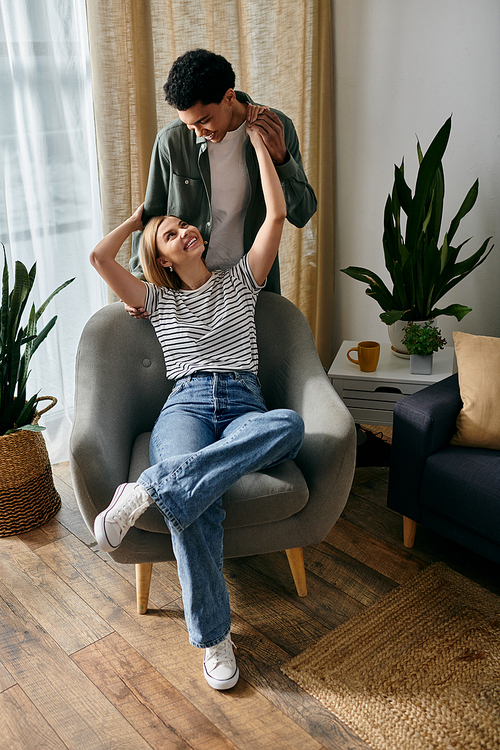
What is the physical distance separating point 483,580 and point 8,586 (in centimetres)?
143

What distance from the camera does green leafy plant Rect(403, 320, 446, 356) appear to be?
84.7 inches

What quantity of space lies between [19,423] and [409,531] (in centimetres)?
136

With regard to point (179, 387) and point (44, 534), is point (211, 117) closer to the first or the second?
point (179, 387)

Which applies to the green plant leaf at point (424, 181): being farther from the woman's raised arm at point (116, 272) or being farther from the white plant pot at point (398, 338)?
the woman's raised arm at point (116, 272)

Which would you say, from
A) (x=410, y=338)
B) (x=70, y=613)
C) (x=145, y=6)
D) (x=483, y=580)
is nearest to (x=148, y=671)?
(x=70, y=613)

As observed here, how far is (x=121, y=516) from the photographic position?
142 centimetres

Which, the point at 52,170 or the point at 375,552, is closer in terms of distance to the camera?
the point at 375,552

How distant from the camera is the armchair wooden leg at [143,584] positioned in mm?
1677

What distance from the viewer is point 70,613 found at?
1743 millimetres

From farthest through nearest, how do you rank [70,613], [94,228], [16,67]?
[94,228], [16,67], [70,613]

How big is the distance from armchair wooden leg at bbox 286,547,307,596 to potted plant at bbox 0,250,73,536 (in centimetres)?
92

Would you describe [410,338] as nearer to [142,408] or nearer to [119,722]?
[142,408]

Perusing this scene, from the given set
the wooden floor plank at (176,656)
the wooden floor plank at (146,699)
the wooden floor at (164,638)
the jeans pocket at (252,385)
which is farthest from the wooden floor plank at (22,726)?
the jeans pocket at (252,385)

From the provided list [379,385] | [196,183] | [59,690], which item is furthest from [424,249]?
[59,690]
